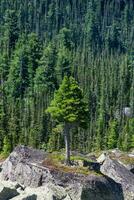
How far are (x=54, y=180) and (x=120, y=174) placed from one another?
38.8ft

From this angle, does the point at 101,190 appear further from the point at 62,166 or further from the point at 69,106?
the point at 69,106

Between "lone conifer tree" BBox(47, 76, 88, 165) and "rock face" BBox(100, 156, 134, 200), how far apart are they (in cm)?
739

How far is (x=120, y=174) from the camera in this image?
74688mm

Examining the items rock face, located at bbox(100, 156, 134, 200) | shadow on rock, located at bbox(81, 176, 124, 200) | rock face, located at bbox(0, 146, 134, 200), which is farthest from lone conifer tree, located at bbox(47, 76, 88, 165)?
rock face, located at bbox(100, 156, 134, 200)

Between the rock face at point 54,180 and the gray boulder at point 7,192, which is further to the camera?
the rock face at point 54,180

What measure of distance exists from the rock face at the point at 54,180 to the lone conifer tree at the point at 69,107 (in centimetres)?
392

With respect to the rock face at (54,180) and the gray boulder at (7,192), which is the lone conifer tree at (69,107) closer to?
the rock face at (54,180)

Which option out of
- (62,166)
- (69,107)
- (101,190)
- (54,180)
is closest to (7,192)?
(54,180)

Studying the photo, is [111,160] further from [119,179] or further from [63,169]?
[63,169]

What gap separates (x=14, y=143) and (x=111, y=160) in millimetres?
59647

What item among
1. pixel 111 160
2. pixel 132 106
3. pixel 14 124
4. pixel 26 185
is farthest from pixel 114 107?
pixel 26 185

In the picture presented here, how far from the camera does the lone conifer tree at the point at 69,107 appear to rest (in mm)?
69375

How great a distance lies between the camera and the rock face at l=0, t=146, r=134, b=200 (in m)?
63.7

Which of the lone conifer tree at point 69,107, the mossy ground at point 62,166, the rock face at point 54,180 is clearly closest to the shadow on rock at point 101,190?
the rock face at point 54,180
